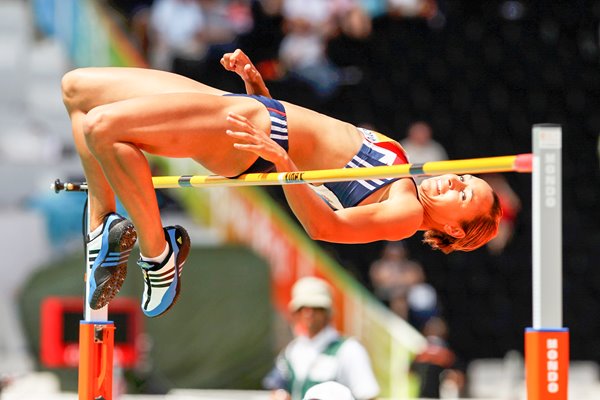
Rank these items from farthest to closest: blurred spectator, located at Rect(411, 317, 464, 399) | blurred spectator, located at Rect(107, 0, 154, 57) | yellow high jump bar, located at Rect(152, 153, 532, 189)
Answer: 1. blurred spectator, located at Rect(107, 0, 154, 57)
2. blurred spectator, located at Rect(411, 317, 464, 399)
3. yellow high jump bar, located at Rect(152, 153, 532, 189)

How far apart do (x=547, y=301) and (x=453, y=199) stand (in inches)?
44.7

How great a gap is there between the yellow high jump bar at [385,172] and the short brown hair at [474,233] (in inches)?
27.0

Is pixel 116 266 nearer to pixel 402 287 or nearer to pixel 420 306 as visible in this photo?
pixel 420 306

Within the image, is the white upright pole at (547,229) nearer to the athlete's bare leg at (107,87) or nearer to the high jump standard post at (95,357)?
the athlete's bare leg at (107,87)

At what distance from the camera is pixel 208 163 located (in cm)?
455

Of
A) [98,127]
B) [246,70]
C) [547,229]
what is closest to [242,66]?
[246,70]

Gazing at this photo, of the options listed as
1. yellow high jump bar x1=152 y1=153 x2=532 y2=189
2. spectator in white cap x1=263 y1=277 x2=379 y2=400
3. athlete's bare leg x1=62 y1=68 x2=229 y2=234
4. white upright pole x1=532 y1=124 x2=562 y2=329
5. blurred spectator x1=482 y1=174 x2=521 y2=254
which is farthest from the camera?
blurred spectator x1=482 y1=174 x2=521 y2=254

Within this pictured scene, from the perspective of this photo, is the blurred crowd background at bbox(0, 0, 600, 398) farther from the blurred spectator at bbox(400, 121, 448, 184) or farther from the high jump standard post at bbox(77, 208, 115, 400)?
the high jump standard post at bbox(77, 208, 115, 400)

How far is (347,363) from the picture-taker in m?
6.27

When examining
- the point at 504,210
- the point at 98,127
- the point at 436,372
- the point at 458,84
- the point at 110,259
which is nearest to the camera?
the point at 98,127

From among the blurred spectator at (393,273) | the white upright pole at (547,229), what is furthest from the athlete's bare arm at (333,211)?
the blurred spectator at (393,273)

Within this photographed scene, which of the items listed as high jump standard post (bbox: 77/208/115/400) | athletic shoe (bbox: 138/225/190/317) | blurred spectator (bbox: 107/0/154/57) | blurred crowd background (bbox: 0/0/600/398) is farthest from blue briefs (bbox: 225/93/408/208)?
blurred spectator (bbox: 107/0/154/57)

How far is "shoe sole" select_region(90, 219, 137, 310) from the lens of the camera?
14.8 ft

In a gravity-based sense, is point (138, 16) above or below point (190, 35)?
above
